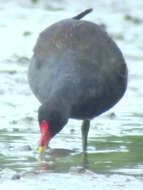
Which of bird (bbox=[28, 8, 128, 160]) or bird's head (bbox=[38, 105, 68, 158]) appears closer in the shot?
bird's head (bbox=[38, 105, 68, 158])

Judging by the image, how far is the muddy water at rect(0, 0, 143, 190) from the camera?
9312mm

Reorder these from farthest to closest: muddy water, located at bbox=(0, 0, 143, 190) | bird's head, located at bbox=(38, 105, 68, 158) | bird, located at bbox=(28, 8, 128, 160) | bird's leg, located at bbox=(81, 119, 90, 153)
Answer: bird's leg, located at bbox=(81, 119, 90, 153) → bird, located at bbox=(28, 8, 128, 160) → muddy water, located at bbox=(0, 0, 143, 190) → bird's head, located at bbox=(38, 105, 68, 158)

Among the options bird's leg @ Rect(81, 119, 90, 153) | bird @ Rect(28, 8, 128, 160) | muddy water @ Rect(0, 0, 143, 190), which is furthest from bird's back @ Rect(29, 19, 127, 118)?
muddy water @ Rect(0, 0, 143, 190)

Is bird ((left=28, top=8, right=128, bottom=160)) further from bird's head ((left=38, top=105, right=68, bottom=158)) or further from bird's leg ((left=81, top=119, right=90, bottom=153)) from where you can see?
bird's head ((left=38, top=105, right=68, bottom=158))

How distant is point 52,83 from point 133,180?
1.34 meters

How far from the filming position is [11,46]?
16.0 meters

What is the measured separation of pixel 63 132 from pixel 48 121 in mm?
2314

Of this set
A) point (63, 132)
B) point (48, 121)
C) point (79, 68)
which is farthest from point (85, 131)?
point (48, 121)

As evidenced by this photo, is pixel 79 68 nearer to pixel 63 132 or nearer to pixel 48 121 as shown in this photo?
pixel 48 121

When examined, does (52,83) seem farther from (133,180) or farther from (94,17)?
(94,17)

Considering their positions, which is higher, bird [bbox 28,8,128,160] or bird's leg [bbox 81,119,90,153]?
bird [bbox 28,8,128,160]

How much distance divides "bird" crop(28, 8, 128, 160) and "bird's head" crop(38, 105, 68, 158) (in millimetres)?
179

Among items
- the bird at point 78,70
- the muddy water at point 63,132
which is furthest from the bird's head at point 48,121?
the muddy water at point 63,132

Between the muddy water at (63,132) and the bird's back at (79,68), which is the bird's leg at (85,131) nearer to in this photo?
the muddy water at (63,132)
